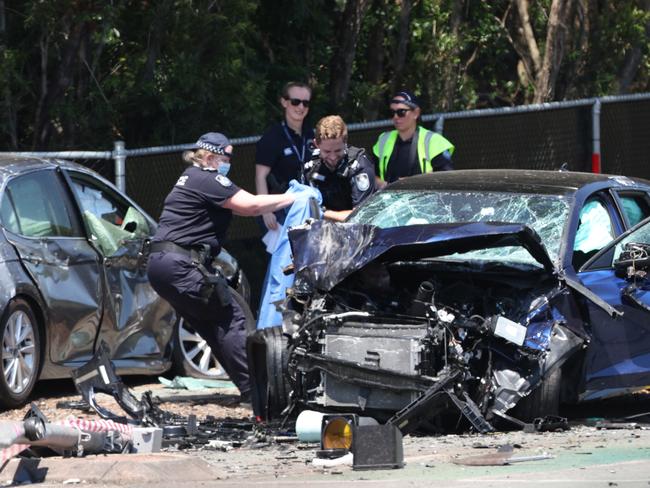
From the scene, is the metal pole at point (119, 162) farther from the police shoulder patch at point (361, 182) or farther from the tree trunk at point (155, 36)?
the police shoulder patch at point (361, 182)

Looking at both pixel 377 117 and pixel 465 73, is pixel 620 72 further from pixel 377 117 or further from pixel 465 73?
pixel 377 117

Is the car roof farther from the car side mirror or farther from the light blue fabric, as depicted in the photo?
the light blue fabric

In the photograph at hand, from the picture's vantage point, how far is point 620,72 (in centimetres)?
2161

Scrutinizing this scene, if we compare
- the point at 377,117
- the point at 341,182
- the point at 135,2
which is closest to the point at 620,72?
the point at 377,117

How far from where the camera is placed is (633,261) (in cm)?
932

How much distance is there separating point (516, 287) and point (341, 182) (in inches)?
101

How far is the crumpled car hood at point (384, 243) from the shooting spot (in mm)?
8750

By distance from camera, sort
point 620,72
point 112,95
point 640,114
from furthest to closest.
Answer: point 620,72 → point 640,114 → point 112,95

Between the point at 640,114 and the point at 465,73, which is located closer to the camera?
the point at 640,114

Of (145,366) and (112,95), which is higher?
(112,95)

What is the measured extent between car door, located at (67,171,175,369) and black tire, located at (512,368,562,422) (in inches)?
137

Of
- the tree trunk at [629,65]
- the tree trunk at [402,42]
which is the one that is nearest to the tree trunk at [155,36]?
the tree trunk at [402,42]

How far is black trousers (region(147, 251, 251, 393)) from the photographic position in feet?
32.5

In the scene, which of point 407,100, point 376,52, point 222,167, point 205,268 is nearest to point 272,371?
point 205,268
